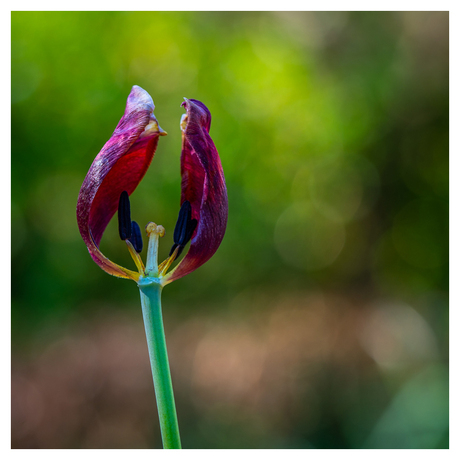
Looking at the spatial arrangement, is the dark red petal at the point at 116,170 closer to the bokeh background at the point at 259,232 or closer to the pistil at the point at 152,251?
the pistil at the point at 152,251

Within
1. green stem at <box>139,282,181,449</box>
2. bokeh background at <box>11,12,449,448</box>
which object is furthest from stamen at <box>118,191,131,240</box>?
bokeh background at <box>11,12,449,448</box>

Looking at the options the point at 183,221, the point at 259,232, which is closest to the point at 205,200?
the point at 183,221

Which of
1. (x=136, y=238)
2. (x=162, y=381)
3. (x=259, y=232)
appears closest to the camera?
(x=162, y=381)

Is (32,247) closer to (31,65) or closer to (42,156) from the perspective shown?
(42,156)

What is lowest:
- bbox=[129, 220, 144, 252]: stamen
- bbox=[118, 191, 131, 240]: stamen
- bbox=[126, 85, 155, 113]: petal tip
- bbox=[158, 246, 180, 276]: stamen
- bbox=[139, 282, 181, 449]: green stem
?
bbox=[139, 282, 181, 449]: green stem

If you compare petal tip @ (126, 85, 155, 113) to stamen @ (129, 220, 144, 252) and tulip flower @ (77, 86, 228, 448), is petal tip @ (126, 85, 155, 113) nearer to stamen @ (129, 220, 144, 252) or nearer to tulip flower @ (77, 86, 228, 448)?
tulip flower @ (77, 86, 228, 448)

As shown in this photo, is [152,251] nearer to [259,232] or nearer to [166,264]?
[166,264]
